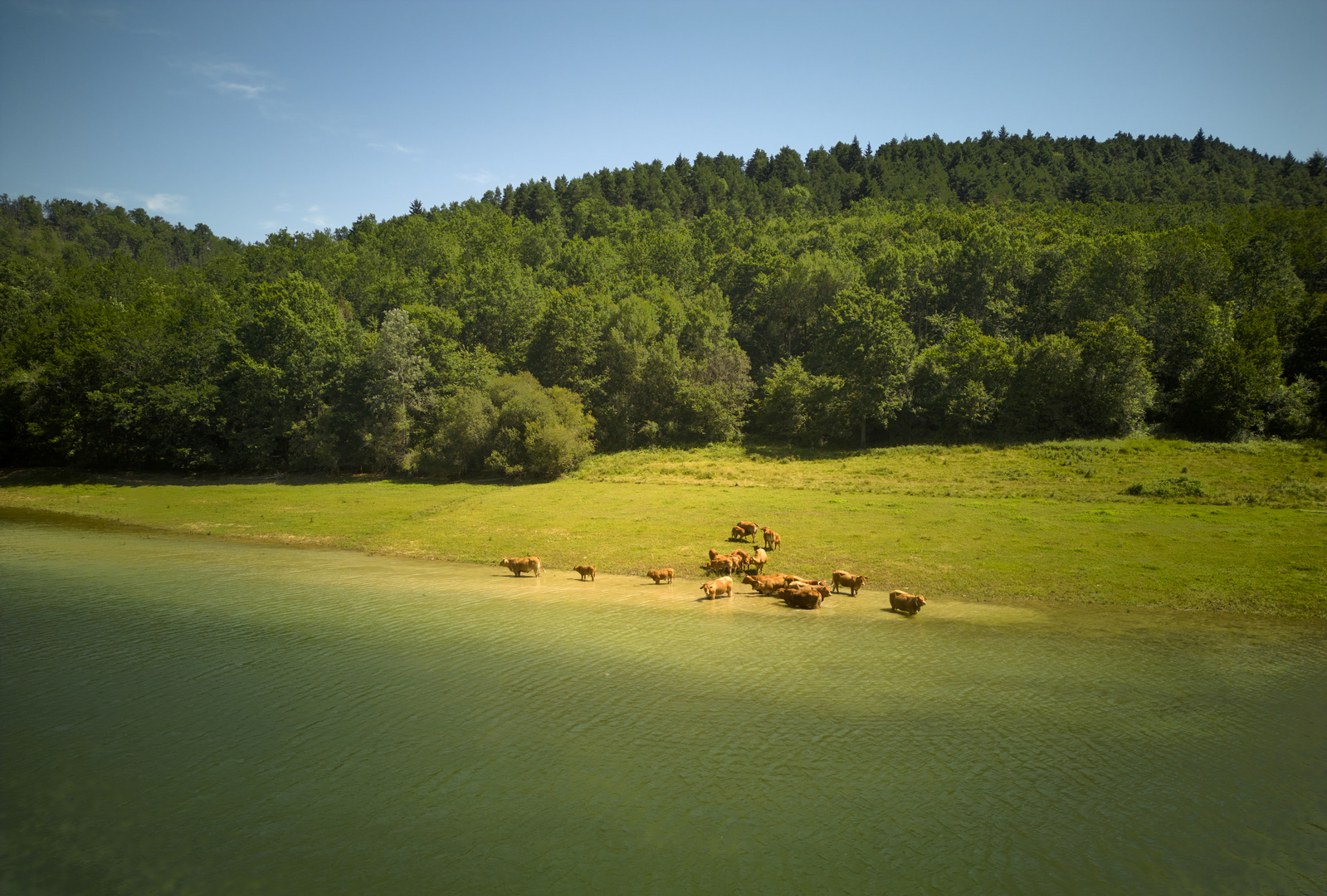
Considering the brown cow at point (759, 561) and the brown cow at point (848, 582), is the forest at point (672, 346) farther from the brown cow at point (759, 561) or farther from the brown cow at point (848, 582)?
the brown cow at point (848, 582)

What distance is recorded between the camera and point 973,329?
229 ft

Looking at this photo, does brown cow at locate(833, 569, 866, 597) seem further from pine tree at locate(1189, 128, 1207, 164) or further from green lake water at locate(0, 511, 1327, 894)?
pine tree at locate(1189, 128, 1207, 164)

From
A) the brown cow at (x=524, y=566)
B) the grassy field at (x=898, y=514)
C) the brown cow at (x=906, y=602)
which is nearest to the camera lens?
the brown cow at (x=906, y=602)

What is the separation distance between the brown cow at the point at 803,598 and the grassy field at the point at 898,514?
11.6 feet

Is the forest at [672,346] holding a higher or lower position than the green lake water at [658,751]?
higher

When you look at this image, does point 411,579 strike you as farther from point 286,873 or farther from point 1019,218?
point 1019,218

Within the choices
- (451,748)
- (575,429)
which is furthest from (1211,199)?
(451,748)

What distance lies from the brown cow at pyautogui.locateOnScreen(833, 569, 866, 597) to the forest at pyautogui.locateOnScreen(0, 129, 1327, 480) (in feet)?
102

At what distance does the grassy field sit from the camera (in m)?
25.1

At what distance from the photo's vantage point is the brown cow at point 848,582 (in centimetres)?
2416

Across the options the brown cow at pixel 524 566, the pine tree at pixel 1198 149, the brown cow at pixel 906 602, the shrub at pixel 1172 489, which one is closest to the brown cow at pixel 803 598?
the brown cow at pixel 906 602

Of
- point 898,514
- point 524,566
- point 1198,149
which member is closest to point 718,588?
point 524,566

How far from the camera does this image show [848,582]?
24266 mm

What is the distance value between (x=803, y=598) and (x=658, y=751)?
1088 centimetres
